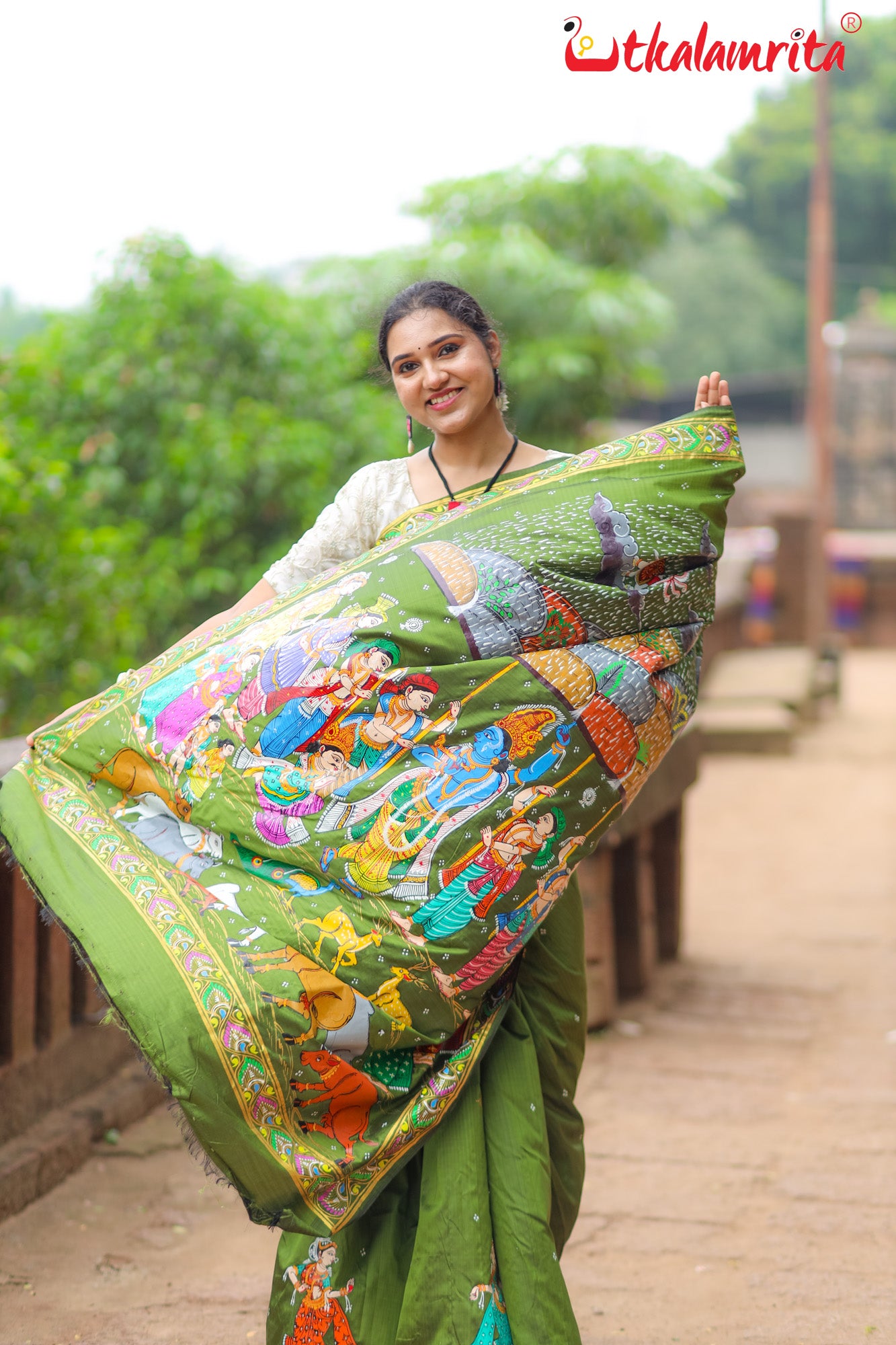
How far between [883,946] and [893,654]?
513 inches

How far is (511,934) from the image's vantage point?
1.95 meters

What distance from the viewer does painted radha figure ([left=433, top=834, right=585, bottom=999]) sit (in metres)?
1.93

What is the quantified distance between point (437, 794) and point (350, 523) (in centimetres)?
60

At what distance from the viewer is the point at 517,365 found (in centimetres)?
1308

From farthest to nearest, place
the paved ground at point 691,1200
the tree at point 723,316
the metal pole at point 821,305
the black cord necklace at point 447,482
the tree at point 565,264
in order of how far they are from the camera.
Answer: the tree at point 723,316, the metal pole at point 821,305, the tree at point 565,264, the paved ground at point 691,1200, the black cord necklace at point 447,482

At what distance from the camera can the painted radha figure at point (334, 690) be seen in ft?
6.42

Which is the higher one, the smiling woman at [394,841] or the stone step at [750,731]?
the smiling woman at [394,841]

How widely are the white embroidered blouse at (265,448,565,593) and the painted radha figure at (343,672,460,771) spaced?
0.42 m

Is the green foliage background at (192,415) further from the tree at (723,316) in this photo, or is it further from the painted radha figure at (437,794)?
A: the tree at (723,316)

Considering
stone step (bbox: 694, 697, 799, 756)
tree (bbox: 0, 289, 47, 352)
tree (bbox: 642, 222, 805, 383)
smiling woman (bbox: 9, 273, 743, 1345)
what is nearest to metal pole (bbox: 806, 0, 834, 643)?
stone step (bbox: 694, 697, 799, 756)

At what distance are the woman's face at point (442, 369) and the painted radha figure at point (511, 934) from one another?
0.72 meters

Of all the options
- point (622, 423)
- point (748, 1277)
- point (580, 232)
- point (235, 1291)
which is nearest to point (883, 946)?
point (748, 1277)

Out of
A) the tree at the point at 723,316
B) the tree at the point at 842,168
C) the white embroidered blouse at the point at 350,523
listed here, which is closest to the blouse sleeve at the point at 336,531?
the white embroidered blouse at the point at 350,523

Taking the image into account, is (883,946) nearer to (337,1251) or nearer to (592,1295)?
(592,1295)
